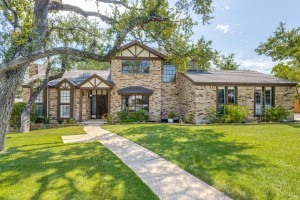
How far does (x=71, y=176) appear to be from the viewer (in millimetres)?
4625

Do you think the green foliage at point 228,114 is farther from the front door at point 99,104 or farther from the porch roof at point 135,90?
the front door at point 99,104

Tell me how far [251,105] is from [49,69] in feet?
54.1

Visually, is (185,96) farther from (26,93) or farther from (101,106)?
(26,93)

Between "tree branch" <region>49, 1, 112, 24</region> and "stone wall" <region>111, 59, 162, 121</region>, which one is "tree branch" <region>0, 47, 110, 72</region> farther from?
"stone wall" <region>111, 59, 162, 121</region>

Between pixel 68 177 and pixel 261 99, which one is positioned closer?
pixel 68 177

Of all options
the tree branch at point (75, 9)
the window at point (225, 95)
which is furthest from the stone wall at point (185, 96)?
the tree branch at point (75, 9)

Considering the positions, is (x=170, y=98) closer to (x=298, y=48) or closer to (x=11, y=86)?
(x=298, y=48)

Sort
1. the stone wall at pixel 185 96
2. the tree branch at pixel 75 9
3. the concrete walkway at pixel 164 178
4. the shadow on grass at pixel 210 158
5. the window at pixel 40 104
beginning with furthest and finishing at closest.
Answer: the window at pixel 40 104 → the stone wall at pixel 185 96 → the tree branch at pixel 75 9 → the shadow on grass at pixel 210 158 → the concrete walkway at pixel 164 178

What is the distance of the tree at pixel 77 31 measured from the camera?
589cm

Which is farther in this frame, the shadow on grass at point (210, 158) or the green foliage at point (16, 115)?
the green foliage at point (16, 115)

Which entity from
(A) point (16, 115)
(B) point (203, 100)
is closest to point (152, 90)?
(B) point (203, 100)

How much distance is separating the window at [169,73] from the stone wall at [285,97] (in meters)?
8.67

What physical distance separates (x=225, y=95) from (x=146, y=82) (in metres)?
6.80

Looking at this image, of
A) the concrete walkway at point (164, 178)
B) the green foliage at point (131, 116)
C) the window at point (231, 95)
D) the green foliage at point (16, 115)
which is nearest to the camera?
the concrete walkway at point (164, 178)
